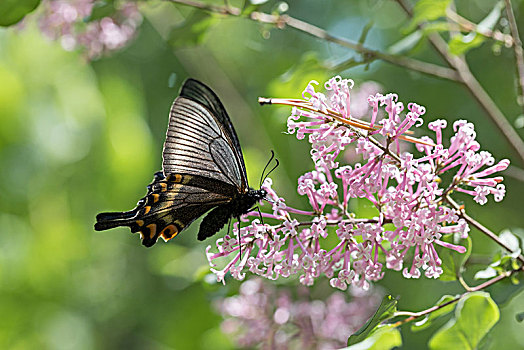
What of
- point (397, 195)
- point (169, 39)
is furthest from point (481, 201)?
point (169, 39)

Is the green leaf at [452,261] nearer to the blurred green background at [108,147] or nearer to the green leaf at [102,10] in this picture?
the green leaf at [102,10]

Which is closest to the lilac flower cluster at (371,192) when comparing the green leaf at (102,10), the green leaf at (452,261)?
the green leaf at (452,261)

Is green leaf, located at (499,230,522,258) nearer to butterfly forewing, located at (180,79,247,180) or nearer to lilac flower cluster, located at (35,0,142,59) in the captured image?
butterfly forewing, located at (180,79,247,180)

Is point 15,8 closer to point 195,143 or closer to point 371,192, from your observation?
point 195,143

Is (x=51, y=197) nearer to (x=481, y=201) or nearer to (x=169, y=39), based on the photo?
(x=169, y=39)

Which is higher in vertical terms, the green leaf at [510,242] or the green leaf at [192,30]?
the green leaf at [192,30]

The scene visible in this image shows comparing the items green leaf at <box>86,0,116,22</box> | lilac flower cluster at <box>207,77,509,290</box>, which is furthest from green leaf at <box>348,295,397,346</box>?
green leaf at <box>86,0,116,22</box>

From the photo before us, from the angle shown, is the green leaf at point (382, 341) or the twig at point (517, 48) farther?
the twig at point (517, 48)

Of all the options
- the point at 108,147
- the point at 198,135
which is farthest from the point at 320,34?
the point at 108,147
